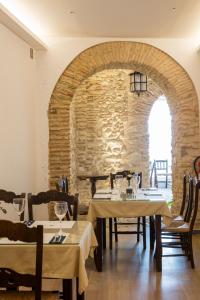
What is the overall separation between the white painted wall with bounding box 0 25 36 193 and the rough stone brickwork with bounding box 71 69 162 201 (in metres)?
2.41

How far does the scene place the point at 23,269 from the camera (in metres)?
2.45

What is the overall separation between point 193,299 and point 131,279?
0.78m

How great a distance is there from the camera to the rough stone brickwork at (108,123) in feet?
28.3

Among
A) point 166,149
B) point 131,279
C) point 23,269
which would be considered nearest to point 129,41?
point 131,279

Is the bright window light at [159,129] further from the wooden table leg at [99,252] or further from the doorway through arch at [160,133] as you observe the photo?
the wooden table leg at [99,252]

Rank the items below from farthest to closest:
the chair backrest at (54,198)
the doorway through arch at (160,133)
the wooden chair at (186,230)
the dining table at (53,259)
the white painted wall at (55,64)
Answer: the doorway through arch at (160,133)
the white painted wall at (55,64)
the wooden chair at (186,230)
the chair backrest at (54,198)
the dining table at (53,259)

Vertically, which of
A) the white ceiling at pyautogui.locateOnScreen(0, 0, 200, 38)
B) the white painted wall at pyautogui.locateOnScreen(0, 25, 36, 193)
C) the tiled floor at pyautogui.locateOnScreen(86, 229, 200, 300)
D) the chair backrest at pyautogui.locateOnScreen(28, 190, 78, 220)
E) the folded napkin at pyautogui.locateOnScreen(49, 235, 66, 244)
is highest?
the white ceiling at pyautogui.locateOnScreen(0, 0, 200, 38)

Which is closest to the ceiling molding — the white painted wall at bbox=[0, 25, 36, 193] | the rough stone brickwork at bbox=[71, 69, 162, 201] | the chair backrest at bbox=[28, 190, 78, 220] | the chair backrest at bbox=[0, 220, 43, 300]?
the white painted wall at bbox=[0, 25, 36, 193]

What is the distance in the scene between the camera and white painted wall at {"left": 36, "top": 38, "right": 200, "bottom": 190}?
643cm

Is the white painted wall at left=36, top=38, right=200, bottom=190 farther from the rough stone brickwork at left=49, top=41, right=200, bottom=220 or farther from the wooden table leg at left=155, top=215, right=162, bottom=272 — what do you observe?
the wooden table leg at left=155, top=215, right=162, bottom=272

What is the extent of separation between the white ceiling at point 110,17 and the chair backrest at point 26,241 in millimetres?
3407

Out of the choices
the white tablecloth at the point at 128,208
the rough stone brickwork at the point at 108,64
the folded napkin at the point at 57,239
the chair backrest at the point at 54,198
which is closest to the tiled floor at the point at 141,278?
the white tablecloth at the point at 128,208

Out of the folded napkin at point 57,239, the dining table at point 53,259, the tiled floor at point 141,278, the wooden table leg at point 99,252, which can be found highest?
the folded napkin at point 57,239

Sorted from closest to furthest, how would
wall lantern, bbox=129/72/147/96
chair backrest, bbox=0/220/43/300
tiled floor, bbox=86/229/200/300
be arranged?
chair backrest, bbox=0/220/43/300
tiled floor, bbox=86/229/200/300
wall lantern, bbox=129/72/147/96
